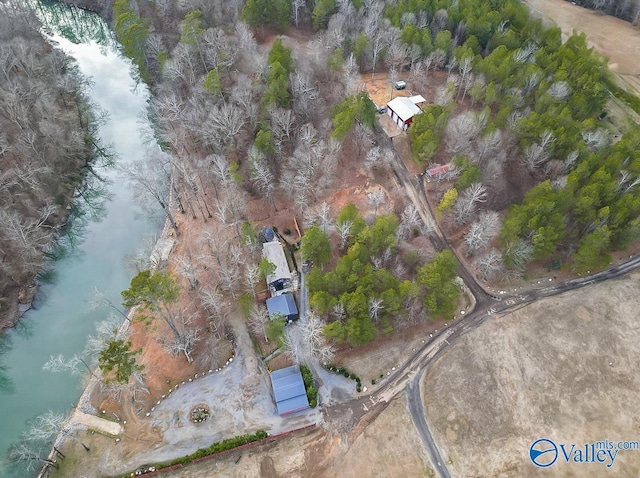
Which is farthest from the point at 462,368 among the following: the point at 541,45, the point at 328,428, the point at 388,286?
the point at 541,45

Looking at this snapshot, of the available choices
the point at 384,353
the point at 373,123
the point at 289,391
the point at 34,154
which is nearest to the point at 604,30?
the point at 373,123

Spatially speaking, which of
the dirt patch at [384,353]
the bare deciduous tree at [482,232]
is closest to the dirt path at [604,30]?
the bare deciduous tree at [482,232]

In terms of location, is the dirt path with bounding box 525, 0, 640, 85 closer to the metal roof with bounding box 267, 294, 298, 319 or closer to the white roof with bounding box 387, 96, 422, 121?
the white roof with bounding box 387, 96, 422, 121

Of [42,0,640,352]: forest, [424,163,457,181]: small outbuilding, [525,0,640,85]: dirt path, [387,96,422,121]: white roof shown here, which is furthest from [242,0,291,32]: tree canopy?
[525,0,640,85]: dirt path

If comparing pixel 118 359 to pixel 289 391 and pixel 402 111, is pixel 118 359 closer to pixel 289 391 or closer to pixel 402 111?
pixel 289 391

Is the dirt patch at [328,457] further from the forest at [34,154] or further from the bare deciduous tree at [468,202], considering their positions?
the forest at [34,154]
